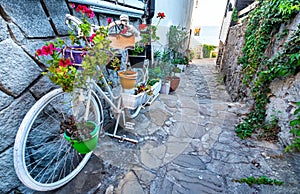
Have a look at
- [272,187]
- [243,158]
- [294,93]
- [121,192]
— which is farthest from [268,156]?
[121,192]

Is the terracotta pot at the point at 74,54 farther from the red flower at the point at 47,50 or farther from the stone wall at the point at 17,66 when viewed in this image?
the stone wall at the point at 17,66

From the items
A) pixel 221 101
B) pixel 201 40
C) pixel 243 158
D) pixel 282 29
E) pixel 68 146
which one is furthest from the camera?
pixel 201 40

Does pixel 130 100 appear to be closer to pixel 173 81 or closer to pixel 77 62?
pixel 77 62

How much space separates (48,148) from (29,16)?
110 centimetres

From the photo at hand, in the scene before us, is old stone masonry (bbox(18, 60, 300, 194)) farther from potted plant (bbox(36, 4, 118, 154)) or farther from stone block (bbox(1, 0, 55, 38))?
stone block (bbox(1, 0, 55, 38))

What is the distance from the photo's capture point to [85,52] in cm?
109

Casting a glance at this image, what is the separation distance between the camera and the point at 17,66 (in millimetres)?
1056

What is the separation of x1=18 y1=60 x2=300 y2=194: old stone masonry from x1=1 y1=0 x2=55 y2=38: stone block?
1.25 metres

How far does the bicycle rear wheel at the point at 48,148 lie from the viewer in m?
1.11

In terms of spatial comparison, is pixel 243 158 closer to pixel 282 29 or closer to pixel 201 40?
pixel 282 29

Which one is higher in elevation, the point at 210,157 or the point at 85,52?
the point at 85,52

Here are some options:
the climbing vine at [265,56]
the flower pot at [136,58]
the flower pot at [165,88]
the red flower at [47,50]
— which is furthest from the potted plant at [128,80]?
the flower pot at [165,88]

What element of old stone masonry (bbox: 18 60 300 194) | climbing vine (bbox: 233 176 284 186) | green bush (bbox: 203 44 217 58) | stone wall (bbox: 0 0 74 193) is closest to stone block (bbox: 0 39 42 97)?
stone wall (bbox: 0 0 74 193)

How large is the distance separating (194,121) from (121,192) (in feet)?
5.54
